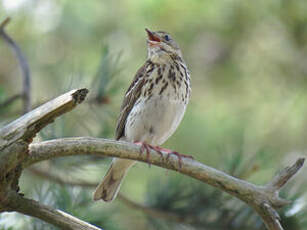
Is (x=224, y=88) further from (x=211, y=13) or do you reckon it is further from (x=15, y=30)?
(x=15, y=30)

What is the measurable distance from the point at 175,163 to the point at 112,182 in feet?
4.20

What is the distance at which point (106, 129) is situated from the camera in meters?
4.64

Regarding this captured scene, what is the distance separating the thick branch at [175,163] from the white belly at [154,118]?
1142mm

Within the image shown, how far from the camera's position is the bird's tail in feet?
14.2

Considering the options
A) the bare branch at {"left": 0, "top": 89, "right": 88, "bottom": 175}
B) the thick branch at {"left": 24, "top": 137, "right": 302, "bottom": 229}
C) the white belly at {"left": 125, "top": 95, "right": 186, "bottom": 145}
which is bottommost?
the white belly at {"left": 125, "top": 95, "right": 186, "bottom": 145}

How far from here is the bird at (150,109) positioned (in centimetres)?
448

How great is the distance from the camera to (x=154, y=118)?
449 centimetres

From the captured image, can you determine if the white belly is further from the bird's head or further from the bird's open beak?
the bird's open beak

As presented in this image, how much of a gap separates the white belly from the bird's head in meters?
0.55

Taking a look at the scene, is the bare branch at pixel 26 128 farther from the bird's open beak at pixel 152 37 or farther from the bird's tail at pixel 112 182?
the bird's open beak at pixel 152 37

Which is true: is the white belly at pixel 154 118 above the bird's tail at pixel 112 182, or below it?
above

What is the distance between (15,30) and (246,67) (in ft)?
9.47

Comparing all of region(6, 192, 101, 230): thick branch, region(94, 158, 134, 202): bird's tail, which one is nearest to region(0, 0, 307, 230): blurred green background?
region(94, 158, 134, 202): bird's tail

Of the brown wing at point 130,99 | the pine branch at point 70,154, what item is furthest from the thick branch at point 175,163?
the brown wing at point 130,99
